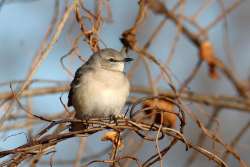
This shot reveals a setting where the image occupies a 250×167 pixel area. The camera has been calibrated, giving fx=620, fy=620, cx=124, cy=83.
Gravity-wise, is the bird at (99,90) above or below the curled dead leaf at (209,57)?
below

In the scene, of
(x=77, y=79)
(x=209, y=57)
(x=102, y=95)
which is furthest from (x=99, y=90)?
(x=209, y=57)

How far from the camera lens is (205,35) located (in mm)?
4859

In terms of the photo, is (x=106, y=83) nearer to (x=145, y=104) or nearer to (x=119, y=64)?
(x=119, y=64)

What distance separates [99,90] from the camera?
4758 millimetres

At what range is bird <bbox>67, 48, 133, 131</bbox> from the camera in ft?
15.4

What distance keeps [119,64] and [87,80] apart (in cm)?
45

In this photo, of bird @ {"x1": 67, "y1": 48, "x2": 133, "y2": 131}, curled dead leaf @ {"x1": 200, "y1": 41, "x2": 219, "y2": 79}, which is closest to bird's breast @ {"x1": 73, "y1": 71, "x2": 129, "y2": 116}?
bird @ {"x1": 67, "y1": 48, "x2": 133, "y2": 131}

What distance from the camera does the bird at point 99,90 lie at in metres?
4.71

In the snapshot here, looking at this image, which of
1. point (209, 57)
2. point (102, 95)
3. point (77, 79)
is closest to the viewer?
point (102, 95)

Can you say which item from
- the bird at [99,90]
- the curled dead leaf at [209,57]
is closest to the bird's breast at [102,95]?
the bird at [99,90]

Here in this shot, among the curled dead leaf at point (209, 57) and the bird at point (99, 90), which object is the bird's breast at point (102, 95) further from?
the curled dead leaf at point (209, 57)

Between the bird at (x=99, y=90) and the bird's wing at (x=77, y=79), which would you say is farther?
the bird's wing at (x=77, y=79)

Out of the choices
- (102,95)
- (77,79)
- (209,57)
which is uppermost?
(209,57)

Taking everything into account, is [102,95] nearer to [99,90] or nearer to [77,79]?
[99,90]
